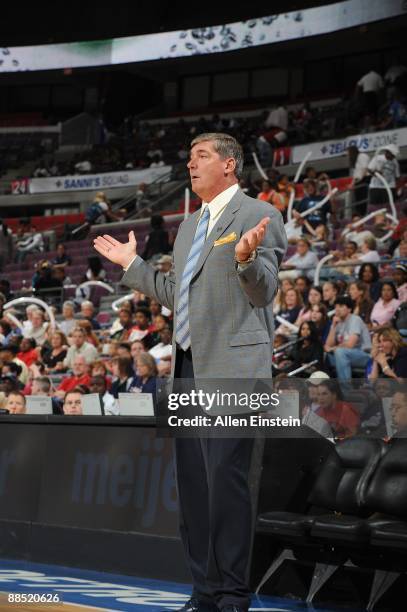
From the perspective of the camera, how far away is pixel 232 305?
4.31 m

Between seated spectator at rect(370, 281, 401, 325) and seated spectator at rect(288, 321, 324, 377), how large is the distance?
81 centimetres

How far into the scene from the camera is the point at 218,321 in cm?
432

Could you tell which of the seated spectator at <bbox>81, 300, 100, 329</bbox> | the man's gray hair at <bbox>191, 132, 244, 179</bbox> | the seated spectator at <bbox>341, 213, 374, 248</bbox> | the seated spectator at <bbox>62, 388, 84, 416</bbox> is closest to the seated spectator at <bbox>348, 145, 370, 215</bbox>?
the seated spectator at <bbox>341, 213, 374, 248</bbox>

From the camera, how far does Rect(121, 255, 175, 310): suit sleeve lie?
467cm

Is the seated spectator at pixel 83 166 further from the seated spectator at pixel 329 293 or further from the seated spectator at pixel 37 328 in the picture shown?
the seated spectator at pixel 329 293

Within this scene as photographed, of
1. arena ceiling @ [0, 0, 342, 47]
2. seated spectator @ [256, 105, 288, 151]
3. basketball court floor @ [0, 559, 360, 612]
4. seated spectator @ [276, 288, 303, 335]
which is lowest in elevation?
basketball court floor @ [0, 559, 360, 612]

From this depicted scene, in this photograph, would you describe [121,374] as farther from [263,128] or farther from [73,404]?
[263,128]

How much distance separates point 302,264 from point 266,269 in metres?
9.72

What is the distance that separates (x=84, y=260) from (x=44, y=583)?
1782cm

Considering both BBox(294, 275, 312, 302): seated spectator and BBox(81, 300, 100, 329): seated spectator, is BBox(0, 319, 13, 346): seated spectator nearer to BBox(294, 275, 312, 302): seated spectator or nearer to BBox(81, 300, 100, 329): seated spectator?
BBox(81, 300, 100, 329): seated spectator

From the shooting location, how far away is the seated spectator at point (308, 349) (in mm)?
10717

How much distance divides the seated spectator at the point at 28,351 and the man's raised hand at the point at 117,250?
9467 millimetres

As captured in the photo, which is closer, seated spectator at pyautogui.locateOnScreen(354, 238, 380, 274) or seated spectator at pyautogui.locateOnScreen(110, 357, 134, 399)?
seated spectator at pyautogui.locateOnScreen(110, 357, 134, 399)

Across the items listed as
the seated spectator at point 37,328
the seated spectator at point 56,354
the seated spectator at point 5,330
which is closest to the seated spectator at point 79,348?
the seated spectator at point 56,354
